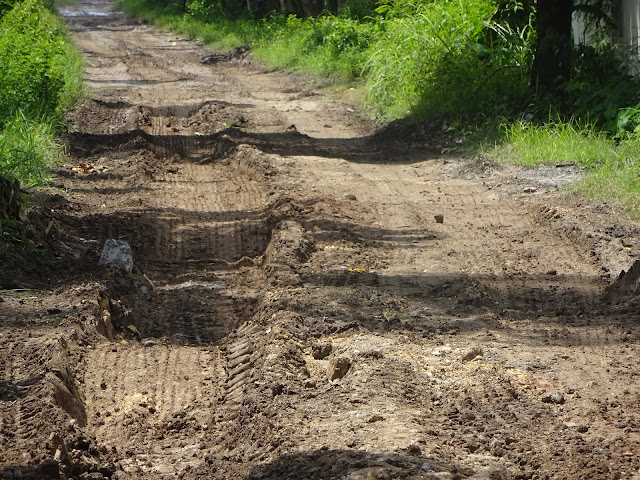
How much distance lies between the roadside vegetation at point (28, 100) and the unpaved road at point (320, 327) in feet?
1.52

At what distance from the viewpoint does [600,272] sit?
6.33 metres

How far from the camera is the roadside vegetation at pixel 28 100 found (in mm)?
8875

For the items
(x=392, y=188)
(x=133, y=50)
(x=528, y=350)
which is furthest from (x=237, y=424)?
(x=133, y=50)

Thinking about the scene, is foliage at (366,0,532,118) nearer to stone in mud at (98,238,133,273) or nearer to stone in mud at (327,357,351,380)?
stone in mud at (98,238,133,273)

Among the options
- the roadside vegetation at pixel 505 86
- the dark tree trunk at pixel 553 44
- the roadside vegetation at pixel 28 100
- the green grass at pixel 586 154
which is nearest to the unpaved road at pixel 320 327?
the green grass at pixel 586 154

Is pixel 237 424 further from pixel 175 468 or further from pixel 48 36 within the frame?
pixel 48 36

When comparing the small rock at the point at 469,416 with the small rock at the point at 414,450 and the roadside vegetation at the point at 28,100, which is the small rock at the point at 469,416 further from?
the roadside vegetation at the point at 28,100

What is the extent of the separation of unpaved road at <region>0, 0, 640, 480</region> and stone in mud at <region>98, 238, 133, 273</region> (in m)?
0.10

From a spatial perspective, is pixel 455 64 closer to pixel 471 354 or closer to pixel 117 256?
pixel 117 256

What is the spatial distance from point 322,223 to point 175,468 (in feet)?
12.7

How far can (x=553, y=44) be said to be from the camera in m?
11.0

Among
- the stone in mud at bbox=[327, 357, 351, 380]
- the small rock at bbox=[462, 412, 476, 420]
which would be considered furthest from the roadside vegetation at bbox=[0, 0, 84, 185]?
the small rock at bbox=[462, 412, 476, 420]

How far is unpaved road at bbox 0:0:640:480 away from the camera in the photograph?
3.82 meters

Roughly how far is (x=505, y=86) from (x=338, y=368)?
829cm
